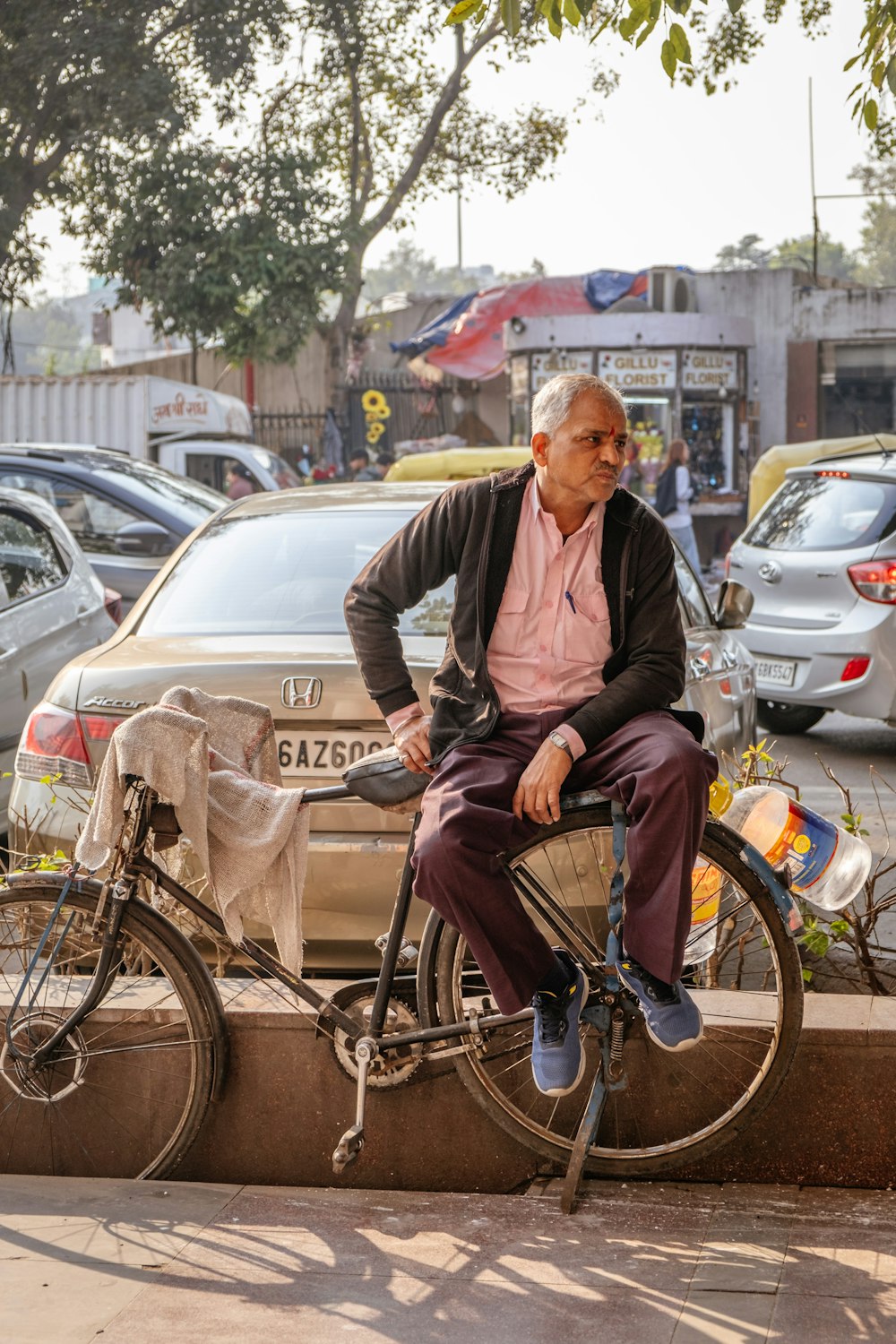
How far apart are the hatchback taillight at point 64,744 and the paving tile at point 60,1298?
1663 mm

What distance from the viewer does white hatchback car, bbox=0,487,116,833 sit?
720 centimetres

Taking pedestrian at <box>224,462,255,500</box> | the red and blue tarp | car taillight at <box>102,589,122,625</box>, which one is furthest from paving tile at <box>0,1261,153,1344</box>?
the red and blue tarp

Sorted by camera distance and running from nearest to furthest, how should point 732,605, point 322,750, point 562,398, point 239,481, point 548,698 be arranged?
point 562,398, point 548,698, point 322,750, point 732,605, point 239,481

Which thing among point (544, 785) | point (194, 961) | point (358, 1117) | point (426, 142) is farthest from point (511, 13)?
point (426, 142)

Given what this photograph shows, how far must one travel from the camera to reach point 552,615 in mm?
3463

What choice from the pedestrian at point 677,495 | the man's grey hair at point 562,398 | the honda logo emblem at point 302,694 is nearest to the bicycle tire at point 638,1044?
the man's grey hair at point 562,398

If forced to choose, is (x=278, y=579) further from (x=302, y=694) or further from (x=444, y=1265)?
(x=444, y=1265)

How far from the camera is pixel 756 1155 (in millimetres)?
3664

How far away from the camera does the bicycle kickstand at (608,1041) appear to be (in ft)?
10.9

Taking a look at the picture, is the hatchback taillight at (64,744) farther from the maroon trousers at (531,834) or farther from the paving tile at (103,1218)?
the maroon trousers at (531,834)

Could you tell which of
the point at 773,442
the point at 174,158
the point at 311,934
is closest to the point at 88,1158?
the point at 311,934

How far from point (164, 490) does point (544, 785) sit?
916 centimetres

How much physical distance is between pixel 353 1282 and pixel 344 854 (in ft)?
4.68

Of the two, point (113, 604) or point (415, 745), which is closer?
point (415, 745)
